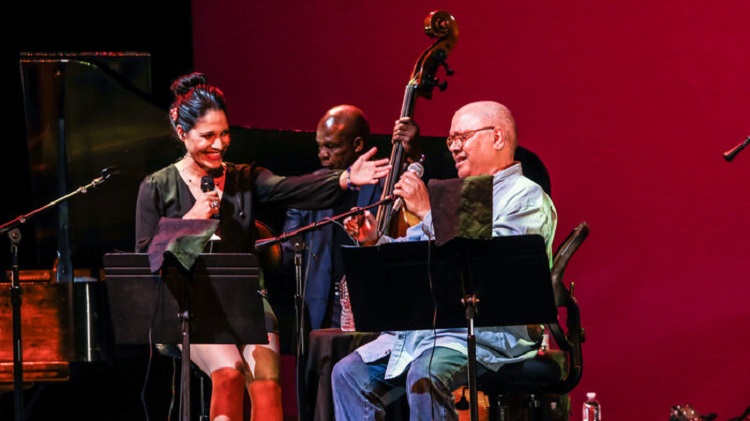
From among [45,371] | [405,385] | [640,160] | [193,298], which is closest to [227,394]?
[193,298]

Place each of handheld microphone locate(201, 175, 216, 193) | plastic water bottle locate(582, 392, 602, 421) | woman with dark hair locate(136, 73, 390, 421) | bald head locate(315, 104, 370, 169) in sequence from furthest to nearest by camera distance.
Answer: plastic water bottle locate(582, 392, 602, 421) < bald head locate(315, 104, 370, 169) < woman with dark hair locate(136, 73, 390, 421) < handheld microphone locate(201, 175, 216, 193)

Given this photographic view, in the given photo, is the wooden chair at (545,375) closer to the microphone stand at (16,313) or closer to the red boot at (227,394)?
the red boot at (227,394)

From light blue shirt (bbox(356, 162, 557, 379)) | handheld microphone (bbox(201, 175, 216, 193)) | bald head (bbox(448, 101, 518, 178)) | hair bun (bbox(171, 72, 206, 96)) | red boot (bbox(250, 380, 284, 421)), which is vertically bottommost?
red boot (bbox(250, 380, 284, 421))

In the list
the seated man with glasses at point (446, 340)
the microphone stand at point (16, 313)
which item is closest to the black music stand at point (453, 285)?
the seated man with glasses at point (446, 340)

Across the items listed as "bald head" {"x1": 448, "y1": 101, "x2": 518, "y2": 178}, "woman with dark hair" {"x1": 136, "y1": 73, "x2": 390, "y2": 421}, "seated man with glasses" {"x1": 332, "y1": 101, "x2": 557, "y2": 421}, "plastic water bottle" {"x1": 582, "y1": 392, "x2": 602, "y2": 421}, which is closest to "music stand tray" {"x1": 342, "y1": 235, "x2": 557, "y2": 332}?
"seated man with glasses" {"x1": 332, "y1": 101, "x2": 557, "y2": 421}

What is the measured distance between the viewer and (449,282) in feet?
10.9

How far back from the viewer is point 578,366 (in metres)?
3.79

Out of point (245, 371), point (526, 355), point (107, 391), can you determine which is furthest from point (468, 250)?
point (107, 391)

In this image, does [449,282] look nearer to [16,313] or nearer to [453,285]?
[453,285]

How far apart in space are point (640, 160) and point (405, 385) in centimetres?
251

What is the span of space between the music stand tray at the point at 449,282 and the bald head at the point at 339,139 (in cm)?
203

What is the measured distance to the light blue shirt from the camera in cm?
364

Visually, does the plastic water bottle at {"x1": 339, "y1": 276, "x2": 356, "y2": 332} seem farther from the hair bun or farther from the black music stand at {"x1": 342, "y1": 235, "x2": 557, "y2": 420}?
the hair bun

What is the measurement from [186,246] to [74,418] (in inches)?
108
